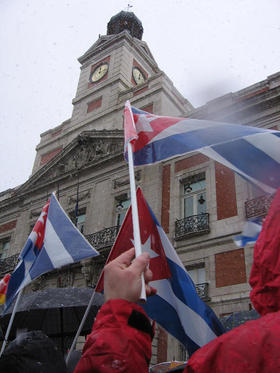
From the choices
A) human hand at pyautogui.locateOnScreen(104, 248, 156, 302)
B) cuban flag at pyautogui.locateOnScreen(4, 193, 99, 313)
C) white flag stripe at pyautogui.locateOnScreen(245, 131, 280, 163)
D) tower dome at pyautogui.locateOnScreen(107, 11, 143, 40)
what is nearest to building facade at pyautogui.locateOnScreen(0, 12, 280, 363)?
white flag stripe at pyautogui.locateOnScreen(245, 131, 280, 163)

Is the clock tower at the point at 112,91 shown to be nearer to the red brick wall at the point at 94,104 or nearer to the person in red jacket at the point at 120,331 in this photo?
the red brick wall at the point at 94,104

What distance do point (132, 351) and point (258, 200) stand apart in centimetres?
1136

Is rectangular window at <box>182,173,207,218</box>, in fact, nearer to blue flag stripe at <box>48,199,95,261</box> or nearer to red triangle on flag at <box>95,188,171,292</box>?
blue flag stripe at <box>48,199,95,261</box>

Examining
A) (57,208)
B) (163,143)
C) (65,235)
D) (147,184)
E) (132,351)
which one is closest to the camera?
(132,351)

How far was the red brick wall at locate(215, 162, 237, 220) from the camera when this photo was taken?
41.2ft

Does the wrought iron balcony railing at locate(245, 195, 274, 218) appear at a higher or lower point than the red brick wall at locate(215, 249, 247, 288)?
higher

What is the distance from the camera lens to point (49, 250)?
6.24 m

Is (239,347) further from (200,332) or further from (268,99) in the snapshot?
(268,99)

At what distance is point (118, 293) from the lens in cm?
145

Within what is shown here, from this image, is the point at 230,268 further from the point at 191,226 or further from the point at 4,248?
the point at 4,248

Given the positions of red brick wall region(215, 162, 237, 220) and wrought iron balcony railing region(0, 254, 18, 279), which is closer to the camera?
red brick wall region(215, 162, 237, 220)

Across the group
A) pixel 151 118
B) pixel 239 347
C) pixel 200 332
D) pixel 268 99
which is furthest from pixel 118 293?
pixel 268 99

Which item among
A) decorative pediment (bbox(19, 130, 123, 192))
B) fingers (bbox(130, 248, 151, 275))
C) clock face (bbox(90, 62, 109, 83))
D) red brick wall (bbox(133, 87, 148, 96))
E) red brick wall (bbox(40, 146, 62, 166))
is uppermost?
clock face (bbox(90, 62, 109, 83))

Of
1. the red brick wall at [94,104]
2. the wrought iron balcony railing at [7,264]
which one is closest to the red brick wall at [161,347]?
the wrought iron balcony railing at [7,264]
